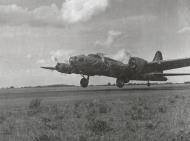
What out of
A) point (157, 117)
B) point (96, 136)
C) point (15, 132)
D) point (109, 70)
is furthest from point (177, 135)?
point (109, 70)

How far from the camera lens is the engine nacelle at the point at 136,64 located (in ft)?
107

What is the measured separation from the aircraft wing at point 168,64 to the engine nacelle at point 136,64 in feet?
2.52

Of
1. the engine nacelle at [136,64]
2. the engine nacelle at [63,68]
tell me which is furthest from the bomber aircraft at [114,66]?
the engine nacelle at [63,68]

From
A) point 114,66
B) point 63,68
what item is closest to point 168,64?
point 114,66

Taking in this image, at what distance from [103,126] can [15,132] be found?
2.80 m

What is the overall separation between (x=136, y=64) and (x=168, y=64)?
3.95 m

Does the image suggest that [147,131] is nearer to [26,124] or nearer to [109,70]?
[26,124]

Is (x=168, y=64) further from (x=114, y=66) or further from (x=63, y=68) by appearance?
(x=63, y=68)

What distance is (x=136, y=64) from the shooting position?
32.6m

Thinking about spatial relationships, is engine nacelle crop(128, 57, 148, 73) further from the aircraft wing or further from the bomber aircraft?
the aircraft wing

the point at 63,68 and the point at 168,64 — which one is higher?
the point at 168,64

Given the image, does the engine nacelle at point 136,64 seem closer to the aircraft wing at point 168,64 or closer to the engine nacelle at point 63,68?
the aircraft wing at point 168,64

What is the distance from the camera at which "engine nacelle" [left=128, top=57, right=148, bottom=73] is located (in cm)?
3259

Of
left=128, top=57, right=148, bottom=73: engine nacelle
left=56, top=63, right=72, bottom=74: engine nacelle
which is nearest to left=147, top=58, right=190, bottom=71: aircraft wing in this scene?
left=128, top=57, right=148, bottom=73: engine nacelle
